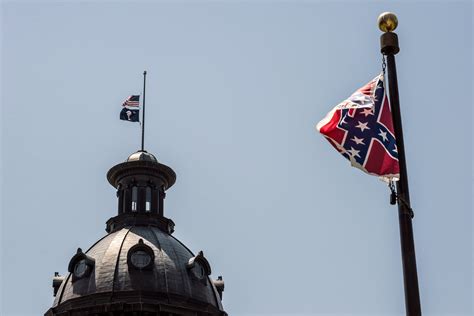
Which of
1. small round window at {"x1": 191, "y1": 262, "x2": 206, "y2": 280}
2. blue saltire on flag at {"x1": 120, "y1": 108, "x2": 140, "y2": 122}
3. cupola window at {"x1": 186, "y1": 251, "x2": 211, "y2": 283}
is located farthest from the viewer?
blue saltire on flag at {"x1": 120, "y1": 108, "x2": 140, "y2": 122}

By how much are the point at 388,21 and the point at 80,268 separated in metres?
39.9

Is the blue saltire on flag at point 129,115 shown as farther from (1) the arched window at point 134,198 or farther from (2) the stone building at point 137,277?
(2) the stone building at point 137,277

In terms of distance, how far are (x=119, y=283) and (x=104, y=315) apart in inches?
74.9

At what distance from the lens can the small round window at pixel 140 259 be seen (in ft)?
184

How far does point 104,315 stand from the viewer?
54500 mm

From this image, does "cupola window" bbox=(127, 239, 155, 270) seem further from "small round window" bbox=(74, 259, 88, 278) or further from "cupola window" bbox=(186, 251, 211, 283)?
"small round window" bbox=(74, 259, 88, 278)

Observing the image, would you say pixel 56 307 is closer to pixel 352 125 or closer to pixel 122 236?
pixel 122 236

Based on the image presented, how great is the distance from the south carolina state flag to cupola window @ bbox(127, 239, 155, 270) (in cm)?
3713

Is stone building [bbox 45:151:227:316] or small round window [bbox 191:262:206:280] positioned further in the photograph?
small round window [bbox 191:262:206:280]

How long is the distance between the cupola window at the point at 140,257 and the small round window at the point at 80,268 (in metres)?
2.57

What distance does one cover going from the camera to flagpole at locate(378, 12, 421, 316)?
17781 mm

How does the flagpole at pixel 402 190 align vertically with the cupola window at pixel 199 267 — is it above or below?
below

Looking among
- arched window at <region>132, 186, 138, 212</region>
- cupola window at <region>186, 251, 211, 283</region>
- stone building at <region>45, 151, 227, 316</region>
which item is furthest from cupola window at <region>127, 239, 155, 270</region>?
arched window at <region>132, 186, 138, 212</region>

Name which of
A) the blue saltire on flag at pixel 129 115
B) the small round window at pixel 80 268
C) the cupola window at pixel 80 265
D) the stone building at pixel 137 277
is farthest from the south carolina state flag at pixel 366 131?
the blue saltire on flag at pixel 129 115
